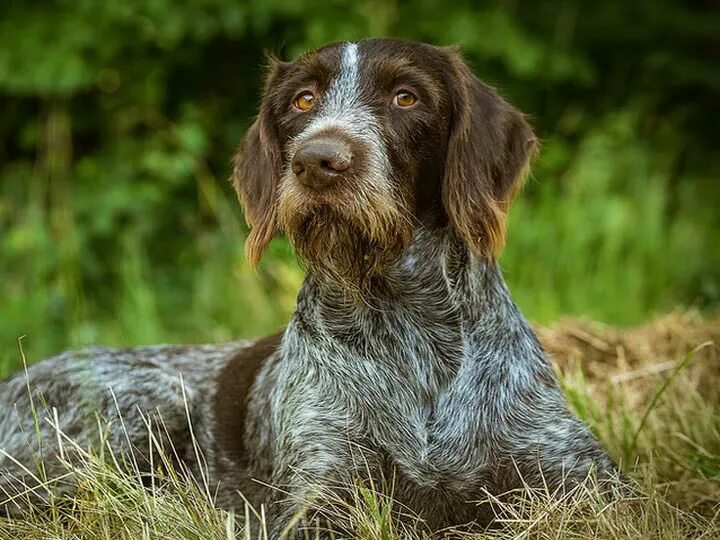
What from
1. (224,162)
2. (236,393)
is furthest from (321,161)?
(224,162)

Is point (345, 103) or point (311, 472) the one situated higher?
point (345, 103)

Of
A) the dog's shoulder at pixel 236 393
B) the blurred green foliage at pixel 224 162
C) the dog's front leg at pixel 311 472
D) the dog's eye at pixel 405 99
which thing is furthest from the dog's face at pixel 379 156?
the blurred green foliage at pixel 224 162

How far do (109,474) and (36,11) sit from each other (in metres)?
5.26

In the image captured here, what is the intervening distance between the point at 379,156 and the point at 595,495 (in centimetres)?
110

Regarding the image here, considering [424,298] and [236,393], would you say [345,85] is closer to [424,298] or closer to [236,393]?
[424,298]

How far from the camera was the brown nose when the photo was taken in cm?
331

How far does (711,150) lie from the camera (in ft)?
33.2

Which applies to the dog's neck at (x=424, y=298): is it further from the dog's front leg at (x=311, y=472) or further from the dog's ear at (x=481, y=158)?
the dog's front leg at (x=311, y=472)

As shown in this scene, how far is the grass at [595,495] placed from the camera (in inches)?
128

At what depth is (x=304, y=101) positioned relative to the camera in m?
3.82

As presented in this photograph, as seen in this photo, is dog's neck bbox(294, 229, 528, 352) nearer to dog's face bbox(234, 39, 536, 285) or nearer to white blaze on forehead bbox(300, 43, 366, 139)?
dog's face bbox(234, 39, 536, 285)

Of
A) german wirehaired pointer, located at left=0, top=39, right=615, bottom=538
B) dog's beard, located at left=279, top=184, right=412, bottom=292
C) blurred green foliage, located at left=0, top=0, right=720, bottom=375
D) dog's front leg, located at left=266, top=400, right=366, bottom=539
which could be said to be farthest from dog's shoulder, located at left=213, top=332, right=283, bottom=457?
blurred green foliage, located at left=0, top=0, right=720, bottom=375

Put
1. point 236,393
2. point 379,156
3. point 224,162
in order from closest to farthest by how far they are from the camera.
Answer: point 379,156 < point 236,393 < point 224,162

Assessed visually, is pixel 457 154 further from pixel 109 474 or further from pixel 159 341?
pixel 159 341
